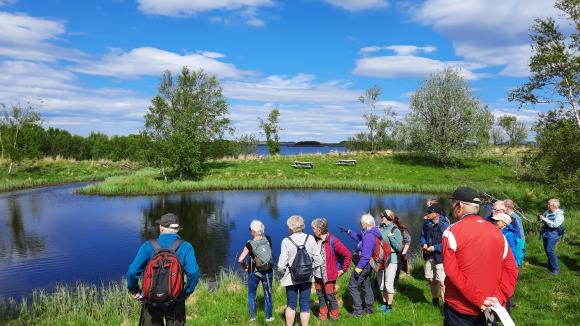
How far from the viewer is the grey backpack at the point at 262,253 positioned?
26.1ft

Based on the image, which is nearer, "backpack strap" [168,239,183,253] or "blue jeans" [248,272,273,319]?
"backpack strap" [168,239,183,253]

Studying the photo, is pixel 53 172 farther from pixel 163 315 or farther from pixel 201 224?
pixel 163 315

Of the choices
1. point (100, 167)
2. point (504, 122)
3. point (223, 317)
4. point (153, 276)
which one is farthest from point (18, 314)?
point (504, 122)

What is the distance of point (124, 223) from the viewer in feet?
80.9

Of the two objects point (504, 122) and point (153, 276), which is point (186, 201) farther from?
point (504, 122)

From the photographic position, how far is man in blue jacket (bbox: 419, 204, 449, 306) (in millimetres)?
9039

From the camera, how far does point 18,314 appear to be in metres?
10.7

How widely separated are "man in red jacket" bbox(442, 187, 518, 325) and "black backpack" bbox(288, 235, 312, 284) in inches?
115

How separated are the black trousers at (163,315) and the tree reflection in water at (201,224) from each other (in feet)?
31.1

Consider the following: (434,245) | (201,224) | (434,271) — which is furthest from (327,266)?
(201,224)

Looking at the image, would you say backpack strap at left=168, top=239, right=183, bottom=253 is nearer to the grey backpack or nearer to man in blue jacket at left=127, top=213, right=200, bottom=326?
man in blue jacket at left=127, top=213, right=200, bottom=326

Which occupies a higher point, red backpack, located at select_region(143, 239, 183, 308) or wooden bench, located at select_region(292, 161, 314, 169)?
red backpack, located at select_region(143, 239, 183, 308)

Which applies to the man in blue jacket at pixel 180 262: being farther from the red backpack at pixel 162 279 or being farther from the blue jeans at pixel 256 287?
the blue jeans at pixel 256 287

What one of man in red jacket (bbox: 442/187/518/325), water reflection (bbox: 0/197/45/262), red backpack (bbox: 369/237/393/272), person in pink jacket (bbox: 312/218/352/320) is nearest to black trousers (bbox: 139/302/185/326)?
person in pink jacket (bbox: 312/218/352/320)
